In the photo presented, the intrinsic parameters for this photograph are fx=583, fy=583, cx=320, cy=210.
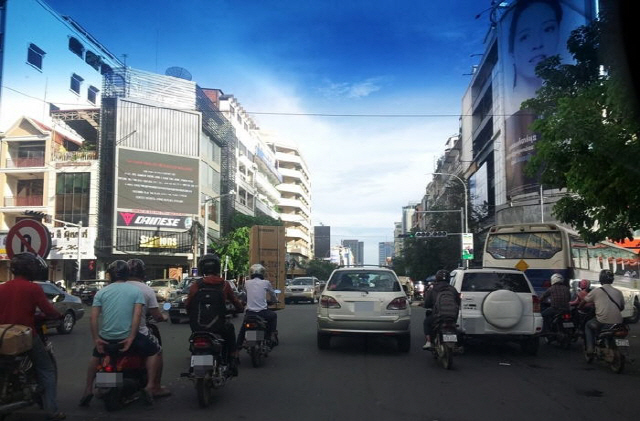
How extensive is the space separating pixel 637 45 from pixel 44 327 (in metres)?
8.95

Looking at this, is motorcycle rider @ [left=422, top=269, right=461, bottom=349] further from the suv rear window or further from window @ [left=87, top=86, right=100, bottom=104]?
window @ [left=87, top=86, right=100, bottom=104]

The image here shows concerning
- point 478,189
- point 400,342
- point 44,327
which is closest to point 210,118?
point 478,189

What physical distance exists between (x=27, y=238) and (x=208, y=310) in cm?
304

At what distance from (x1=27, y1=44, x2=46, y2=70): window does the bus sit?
3871 cm

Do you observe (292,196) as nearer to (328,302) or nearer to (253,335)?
(328,302)

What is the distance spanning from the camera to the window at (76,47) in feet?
160

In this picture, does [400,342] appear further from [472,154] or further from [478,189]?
[472,154]

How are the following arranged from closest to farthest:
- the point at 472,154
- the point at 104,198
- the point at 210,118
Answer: the point at 104,198
the point at 210,118
the point at 472,154

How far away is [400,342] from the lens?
37.4 feet

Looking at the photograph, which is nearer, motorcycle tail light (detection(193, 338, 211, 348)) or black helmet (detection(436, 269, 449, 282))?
motorcycle tail light (detection(193, 338, 211, 348))

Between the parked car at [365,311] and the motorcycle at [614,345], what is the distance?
3.33 meters

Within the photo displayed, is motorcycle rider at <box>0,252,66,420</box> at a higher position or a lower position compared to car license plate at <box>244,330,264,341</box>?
higher

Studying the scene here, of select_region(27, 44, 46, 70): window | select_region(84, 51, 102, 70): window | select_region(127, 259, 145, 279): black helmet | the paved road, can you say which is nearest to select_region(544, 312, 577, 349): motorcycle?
the paved road

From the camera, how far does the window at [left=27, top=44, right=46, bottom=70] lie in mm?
44281
